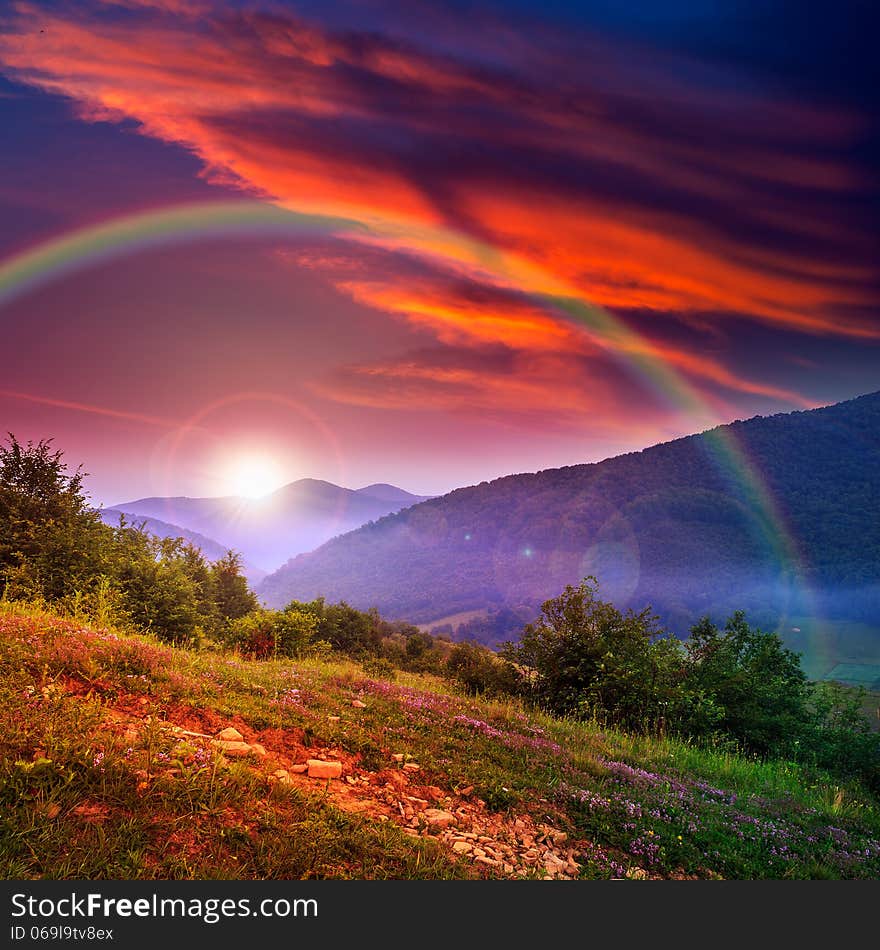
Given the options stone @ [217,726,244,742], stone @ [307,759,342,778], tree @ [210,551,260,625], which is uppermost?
stone @ [217,726,244,742]

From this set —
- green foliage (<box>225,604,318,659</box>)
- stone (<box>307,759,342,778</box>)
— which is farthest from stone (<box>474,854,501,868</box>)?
green foliage (<box>225,604,318,659</box>)

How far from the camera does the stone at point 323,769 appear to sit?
18.5 feet

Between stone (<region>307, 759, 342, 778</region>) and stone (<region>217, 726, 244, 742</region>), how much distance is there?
34.4 inches

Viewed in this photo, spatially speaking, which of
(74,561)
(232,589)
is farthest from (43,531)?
(232,589)

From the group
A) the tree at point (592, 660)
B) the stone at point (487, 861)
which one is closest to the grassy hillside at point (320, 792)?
the stone at point (487, 861)

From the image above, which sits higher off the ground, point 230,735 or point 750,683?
point 230,735

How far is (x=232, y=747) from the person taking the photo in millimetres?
5555

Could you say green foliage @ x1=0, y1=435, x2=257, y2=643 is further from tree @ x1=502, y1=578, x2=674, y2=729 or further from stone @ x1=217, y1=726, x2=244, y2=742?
tree @ x1=502, y1=578, x2=674, y2=729

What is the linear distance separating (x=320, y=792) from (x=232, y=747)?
1.09 meters

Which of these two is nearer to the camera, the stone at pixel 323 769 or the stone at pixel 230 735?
the stone at pixel 323 769

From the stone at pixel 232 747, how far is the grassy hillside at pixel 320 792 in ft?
0.09

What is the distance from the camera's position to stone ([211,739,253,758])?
542cm

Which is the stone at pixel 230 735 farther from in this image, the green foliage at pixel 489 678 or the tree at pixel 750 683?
the tree at pixel 750 683

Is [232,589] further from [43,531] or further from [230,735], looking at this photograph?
[230,735]
